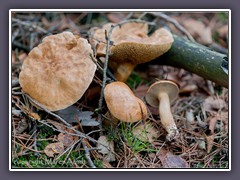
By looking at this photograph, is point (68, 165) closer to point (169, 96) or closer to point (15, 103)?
point (15, 103)

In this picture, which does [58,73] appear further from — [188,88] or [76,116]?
[188,88]

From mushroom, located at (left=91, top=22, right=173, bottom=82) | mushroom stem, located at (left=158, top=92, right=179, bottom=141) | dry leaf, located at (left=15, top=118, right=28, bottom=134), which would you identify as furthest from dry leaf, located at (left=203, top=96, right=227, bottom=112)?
dry leaf, located at (left=15, top=118, right=28, bottom=134)

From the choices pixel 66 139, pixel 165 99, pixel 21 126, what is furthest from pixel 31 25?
pixel 165 99

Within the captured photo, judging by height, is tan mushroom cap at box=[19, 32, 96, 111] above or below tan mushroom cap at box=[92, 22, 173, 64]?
below

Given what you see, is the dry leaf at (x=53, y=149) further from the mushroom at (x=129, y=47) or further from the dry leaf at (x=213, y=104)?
the dry leaf at (x=213, y=104)

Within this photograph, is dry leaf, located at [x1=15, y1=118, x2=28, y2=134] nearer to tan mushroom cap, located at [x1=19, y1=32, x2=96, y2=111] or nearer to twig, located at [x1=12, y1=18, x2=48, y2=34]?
tan mushroom cap, located at [x1=19, y1=32, x2=96, y2=111]
